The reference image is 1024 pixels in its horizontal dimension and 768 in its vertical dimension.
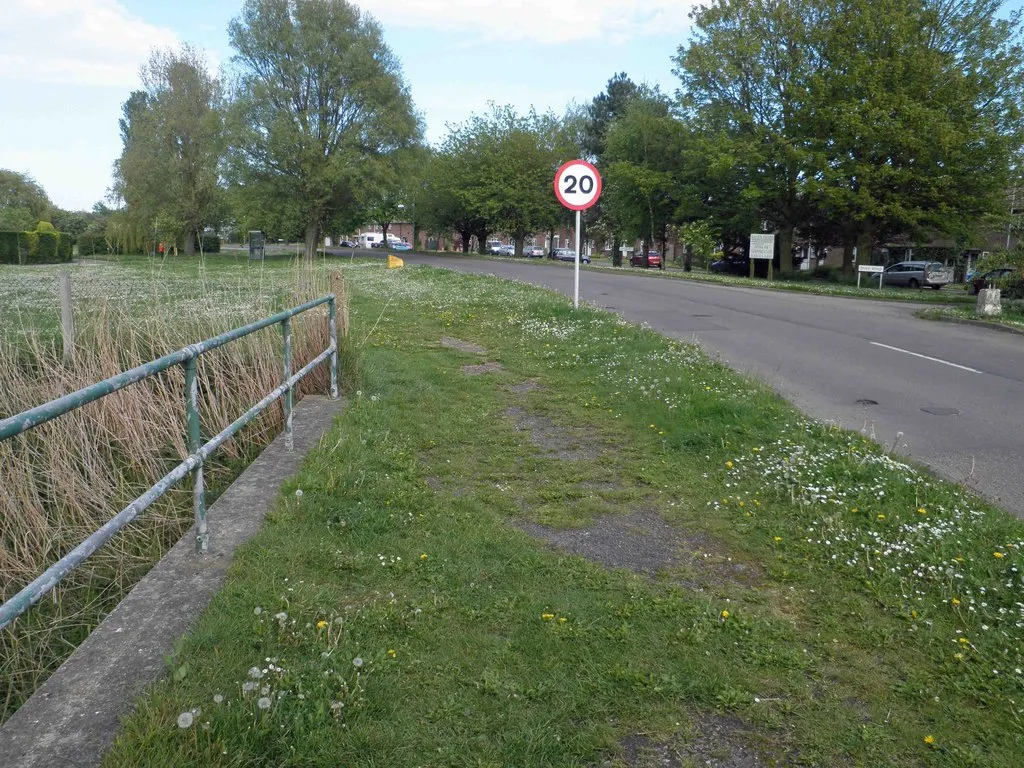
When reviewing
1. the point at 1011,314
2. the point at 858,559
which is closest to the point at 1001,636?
the point at 858,559

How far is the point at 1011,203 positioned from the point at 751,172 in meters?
12.6

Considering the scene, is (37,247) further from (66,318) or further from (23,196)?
(23,196)

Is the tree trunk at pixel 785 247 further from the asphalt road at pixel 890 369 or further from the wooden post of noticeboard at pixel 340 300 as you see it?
the wooden post of noticeboard at pixel 340 300

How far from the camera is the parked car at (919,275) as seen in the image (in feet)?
144

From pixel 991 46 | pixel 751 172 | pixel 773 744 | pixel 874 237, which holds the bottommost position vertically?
pixel 773 744

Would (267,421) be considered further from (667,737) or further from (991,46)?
(991,46)

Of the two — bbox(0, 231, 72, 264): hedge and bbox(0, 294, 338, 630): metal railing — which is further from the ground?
bbox(0, 231, 72, 264): hedge

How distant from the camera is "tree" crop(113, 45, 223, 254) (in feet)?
174

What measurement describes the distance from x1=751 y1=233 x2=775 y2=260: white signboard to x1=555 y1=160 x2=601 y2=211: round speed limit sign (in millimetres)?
24539

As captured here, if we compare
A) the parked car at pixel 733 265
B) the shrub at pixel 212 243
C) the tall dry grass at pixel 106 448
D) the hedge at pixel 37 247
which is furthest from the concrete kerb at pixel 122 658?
the shrub at pixel 212 243

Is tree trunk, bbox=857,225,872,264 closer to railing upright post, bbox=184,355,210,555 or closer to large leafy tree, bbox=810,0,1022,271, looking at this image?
large leafy tree, bbox=810,0,1022,271

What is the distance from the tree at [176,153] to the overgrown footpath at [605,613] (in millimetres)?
51861

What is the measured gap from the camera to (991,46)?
126 feet

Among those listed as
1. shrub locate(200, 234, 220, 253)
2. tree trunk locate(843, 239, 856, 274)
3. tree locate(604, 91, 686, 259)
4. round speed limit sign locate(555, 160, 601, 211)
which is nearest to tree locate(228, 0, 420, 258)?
shrub locate(200, 234, 220, 253)
